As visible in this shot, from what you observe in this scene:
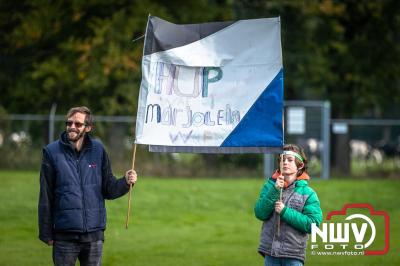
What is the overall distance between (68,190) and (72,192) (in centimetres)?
4

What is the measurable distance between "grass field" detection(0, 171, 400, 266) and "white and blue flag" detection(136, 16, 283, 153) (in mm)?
5117

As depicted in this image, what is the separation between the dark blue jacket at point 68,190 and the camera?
319 inches

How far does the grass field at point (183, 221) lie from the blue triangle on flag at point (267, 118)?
211 inches

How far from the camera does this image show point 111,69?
30453mm

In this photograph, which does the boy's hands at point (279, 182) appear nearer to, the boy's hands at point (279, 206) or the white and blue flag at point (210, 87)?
the boy's hands at point (279, 206)

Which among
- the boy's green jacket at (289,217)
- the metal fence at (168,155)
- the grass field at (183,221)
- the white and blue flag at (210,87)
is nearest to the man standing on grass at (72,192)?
the white and blue flag at (210,87)

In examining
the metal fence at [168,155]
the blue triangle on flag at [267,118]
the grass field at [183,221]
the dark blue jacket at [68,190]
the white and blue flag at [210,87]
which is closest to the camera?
the dark blue jacket at [68,190]

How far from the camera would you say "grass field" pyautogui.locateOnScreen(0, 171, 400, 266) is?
14.6 m

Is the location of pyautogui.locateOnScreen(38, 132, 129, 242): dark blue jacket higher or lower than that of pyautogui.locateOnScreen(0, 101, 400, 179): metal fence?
lower

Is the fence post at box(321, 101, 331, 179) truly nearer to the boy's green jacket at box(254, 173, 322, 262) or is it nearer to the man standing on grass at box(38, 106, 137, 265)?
the boy's green jacket at box(254, 173, 322, 262)

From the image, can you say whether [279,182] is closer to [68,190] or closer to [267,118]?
[267,118]

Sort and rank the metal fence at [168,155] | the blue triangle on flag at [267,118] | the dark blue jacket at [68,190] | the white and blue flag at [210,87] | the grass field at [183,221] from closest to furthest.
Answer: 1. the dark blue jacket at [68,190]
2. the blue triangle on flag at [267,118]
3. the white and blue flag at [210,87]
4. the grass field at [183,221]
5. the metal fence at [168,155]

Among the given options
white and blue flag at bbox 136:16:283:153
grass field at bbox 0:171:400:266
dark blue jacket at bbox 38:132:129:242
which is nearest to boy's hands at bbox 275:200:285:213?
white and blue flag at bbox 136:16:283:153

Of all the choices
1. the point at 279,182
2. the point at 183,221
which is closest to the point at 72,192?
the point at 279,182
